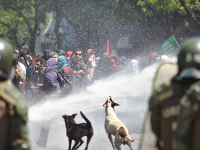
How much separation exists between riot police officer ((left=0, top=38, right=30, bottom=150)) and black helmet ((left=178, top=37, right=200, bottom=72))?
0.99m

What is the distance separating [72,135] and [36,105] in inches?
65.5

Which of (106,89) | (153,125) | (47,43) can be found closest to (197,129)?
(153,125)

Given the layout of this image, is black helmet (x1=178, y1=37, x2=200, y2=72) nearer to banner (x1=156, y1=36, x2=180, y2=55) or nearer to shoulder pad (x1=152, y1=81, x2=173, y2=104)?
shoulder pad (x1=152, y1=81, x2=173, y2=104)

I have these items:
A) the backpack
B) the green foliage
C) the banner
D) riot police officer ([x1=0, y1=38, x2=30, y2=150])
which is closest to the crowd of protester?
the backpack

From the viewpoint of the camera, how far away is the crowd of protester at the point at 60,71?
25.2 ft

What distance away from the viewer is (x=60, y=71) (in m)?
7.79

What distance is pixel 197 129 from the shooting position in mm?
2131

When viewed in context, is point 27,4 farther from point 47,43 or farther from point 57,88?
point 57,88

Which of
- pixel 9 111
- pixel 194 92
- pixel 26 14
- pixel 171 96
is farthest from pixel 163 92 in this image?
pixel 26 14

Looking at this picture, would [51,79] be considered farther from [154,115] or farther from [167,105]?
[167,105]

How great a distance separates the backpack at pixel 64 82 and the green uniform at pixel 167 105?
5235mm

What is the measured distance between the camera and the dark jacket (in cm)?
763

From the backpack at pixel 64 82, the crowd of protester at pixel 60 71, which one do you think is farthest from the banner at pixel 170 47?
the backpack at pixel 64 82

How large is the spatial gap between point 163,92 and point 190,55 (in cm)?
32
